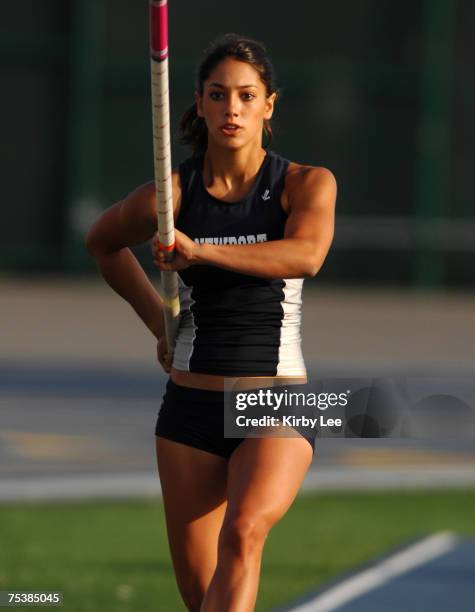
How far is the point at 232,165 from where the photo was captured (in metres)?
5.17

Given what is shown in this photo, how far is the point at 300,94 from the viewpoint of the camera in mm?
22688

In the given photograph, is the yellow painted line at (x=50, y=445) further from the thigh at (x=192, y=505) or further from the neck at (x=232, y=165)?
→ the neck at (x=232, y=165)

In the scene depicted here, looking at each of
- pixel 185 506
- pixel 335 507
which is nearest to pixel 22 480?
pixel 335 507

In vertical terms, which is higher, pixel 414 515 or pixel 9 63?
pixel 9 63

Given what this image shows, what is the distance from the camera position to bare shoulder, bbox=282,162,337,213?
200 inches

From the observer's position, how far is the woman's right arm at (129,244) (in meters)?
5.21

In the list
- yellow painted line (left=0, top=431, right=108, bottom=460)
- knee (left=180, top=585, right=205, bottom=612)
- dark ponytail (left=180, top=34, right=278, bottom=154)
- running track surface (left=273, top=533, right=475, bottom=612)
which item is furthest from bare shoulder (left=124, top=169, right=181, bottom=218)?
yellow painted line (left=0, top=431, right=108, bottom=460)

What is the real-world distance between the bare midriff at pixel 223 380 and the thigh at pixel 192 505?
19 centimetres

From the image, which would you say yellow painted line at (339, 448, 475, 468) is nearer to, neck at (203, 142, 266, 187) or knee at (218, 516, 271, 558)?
neck at (203, 142, 266, 187)

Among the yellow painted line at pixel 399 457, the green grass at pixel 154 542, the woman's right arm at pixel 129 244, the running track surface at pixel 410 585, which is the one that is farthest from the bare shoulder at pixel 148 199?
the yellow painted line at pixel 399 457

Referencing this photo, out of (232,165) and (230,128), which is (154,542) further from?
(230,128)

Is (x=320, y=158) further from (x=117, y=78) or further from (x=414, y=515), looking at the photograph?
(x=414, y=515)

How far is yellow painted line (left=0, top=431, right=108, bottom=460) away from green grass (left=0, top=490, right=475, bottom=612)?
137cm

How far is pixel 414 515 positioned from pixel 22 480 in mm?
2320
